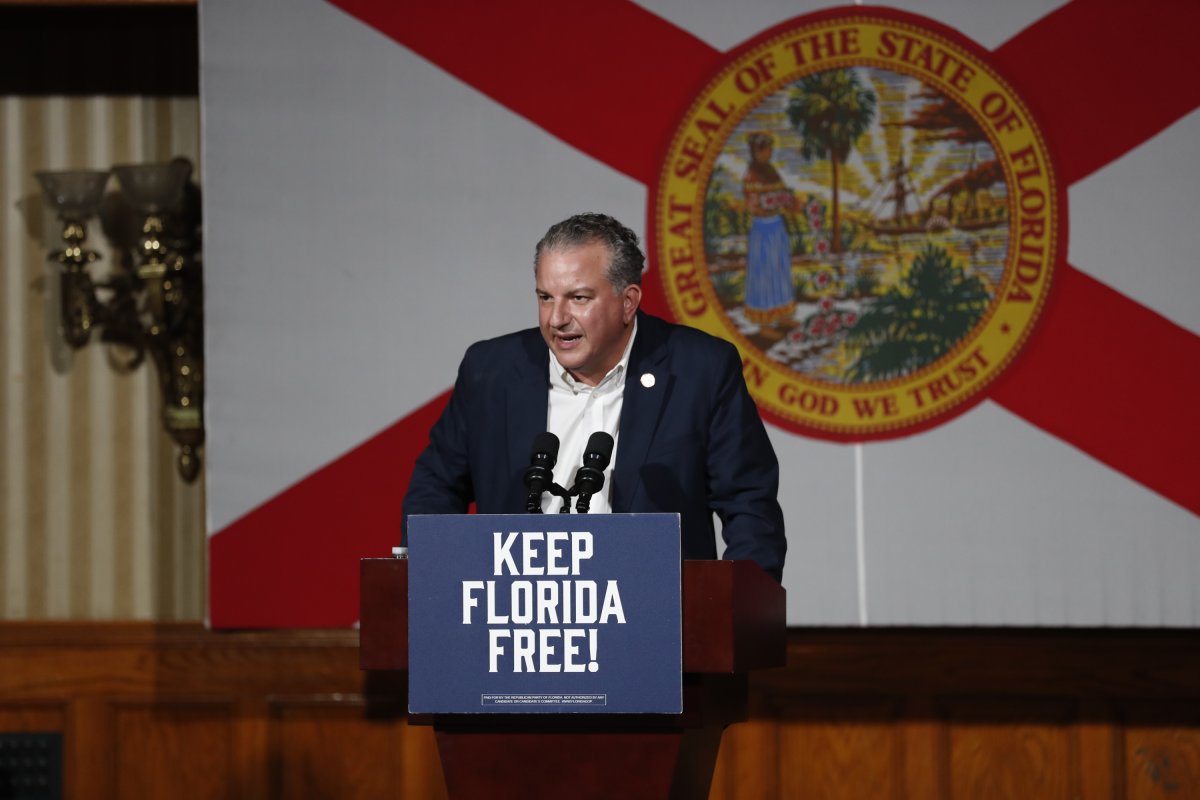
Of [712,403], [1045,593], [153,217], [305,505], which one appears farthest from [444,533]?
[153,217]

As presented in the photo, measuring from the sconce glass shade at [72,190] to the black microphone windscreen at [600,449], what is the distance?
243 centimetres

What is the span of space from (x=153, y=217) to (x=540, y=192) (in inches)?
40.0

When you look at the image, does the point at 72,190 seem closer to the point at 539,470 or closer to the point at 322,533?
the point at 322,533

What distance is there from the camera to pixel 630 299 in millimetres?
2219

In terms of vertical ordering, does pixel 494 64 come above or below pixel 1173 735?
above

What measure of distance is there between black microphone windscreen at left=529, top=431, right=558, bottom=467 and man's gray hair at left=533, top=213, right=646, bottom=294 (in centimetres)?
38

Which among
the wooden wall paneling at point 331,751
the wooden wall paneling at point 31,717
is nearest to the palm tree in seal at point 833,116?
the wooden wall paneling at point 331,751

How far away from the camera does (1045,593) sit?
11.4 feet

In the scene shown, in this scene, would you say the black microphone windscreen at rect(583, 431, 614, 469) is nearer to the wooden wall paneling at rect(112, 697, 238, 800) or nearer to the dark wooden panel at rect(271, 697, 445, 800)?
the dark wooden panel at rect(271, 697, 445, 800)

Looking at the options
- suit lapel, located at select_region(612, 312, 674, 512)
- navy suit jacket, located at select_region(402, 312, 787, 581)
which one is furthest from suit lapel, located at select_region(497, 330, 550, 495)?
suit lapel, located at select_region(612, 312, 674, 512)

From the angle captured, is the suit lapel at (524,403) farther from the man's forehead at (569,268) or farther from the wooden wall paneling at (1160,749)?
the wooden wall paneling at (1160,749)

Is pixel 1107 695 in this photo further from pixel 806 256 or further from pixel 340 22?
pixel 340 22

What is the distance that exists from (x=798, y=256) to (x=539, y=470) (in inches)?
72.9

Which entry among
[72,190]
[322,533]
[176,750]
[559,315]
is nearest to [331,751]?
[176,750]
